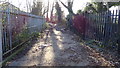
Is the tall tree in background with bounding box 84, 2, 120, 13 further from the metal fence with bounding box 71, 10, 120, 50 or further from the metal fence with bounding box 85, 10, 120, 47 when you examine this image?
the metal fence with bounding box 85, 10, 120, 47

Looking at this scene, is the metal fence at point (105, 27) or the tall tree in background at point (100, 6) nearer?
the metal fence at point (105, 27)

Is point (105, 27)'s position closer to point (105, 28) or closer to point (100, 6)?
point (105, 28)

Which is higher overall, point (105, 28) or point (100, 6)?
point (100, 6)

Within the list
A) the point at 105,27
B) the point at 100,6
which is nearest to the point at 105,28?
the point at 105,27

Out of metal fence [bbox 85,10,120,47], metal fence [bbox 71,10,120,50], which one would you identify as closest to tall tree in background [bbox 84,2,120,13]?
metal fence [bbox 71,10,120,50]

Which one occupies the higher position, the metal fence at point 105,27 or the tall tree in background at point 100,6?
the tall tree in background at point 100,6

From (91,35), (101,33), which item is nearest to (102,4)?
(91,35)

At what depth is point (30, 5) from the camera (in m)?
26.9

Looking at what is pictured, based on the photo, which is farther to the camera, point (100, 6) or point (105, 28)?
point (100, 6)

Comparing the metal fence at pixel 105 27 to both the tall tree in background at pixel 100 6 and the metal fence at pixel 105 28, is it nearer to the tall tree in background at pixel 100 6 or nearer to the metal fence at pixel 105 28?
the metal fence at pixel 105 28

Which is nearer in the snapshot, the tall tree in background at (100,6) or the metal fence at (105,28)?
the metal fence at (105,28)

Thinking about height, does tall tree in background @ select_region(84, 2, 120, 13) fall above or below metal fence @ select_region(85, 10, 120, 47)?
above

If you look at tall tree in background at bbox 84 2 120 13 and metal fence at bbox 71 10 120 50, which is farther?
tall tree in background at bbox 84 2 120 13

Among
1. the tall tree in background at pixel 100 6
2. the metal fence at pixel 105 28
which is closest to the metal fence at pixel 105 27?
the metal fence at pixel 105 28
